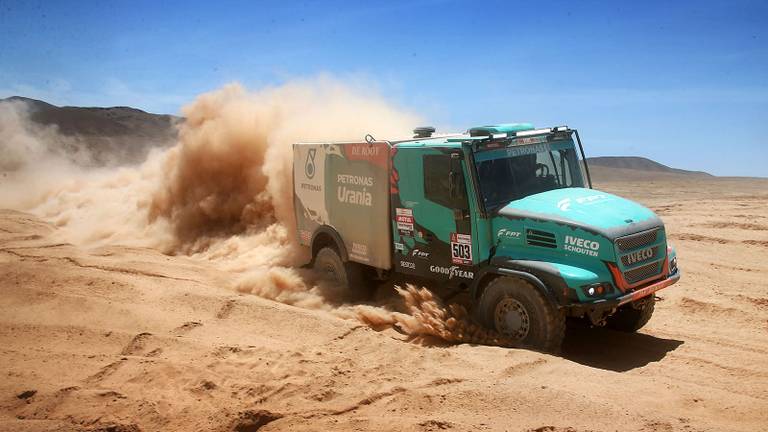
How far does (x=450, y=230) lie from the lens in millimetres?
7996

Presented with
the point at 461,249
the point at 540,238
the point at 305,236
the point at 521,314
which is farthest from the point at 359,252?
the point at 540,238

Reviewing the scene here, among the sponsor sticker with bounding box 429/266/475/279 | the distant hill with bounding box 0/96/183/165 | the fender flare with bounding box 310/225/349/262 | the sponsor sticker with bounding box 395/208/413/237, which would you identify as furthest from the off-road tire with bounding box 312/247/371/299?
the distant hill with bounding box 0/96/183/165

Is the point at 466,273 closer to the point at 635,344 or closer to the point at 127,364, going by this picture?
the point at 635,344

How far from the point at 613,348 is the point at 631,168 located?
5769cm

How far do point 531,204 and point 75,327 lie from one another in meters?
5.45

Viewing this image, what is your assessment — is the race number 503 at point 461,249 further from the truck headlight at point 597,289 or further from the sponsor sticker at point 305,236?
the sponsor sticker at point 305,236

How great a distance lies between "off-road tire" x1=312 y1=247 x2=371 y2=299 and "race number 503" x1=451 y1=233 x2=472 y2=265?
2081 mm

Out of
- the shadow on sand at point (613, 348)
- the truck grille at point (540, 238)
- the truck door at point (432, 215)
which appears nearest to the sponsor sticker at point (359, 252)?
the truck door at point (432, 215)

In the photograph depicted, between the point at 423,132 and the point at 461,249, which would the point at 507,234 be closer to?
the point at 461,249

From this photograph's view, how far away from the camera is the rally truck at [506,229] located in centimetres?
698

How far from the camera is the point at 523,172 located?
8.02 m

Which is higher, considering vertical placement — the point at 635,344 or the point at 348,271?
the point at 348,271

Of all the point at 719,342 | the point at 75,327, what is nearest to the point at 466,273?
the point at 719,342

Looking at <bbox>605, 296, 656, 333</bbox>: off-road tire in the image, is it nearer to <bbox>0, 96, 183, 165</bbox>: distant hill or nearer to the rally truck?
the rally truck
